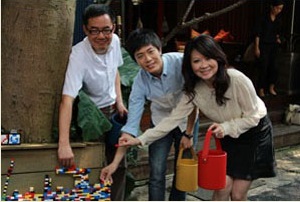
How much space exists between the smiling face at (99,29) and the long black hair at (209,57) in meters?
0.58

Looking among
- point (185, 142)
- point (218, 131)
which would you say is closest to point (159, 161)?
point (185, 142)

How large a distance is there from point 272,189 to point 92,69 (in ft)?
9.61

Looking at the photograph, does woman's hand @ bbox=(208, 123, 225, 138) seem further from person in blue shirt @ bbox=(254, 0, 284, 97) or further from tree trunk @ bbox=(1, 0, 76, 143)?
person in blue shirt @ bbox=(254, 0, 284, 97)

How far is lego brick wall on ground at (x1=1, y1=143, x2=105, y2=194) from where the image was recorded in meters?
3.08

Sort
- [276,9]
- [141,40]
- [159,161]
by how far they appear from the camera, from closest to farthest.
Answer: [141,40]
[159,161]
[276,9]

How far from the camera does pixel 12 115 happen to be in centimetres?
322

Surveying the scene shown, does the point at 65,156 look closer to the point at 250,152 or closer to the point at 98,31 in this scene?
the point at 98,31

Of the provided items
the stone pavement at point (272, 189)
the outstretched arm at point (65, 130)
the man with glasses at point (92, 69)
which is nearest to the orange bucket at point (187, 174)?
the man with glasses at point (92, 69)

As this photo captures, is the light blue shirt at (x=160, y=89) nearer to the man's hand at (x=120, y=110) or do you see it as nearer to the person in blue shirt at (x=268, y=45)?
the man's hand at (x=120, y=110)

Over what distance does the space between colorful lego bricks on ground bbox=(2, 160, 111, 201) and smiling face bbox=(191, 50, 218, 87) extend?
3.57ft

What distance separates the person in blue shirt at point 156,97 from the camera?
314 cm

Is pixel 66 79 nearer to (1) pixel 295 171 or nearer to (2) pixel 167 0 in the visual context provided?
(1) pixel 295 171

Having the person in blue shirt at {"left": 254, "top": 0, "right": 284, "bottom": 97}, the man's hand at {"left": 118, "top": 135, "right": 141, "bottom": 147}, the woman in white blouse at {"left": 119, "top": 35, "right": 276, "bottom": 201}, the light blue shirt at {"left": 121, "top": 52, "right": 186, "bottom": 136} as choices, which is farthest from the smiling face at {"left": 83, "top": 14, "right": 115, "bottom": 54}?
the person in blue shirt at {"left": 254, "top": 0, "right": 284, "bottom": 97}

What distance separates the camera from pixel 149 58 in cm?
312
